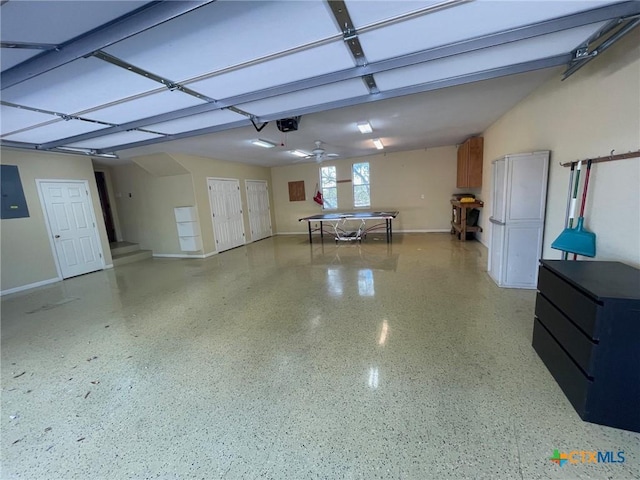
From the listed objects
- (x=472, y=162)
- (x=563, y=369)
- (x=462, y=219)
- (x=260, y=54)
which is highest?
(x=260, y=54)

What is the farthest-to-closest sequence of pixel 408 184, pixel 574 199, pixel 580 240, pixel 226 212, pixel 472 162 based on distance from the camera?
pixel 408 184, pixel 226 212, pixel 472 162, pixel 574 199, pixel 580 240

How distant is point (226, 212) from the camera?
734 centimetres

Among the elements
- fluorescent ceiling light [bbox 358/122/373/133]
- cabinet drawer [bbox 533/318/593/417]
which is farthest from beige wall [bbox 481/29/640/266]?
fluorescent ceiling light [bbox 358/122/373/133]

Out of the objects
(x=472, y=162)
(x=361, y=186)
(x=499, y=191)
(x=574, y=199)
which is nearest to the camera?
(x=574, y=199)

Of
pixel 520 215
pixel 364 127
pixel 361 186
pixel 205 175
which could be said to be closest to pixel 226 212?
pixel 205 175

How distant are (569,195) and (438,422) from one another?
260cm

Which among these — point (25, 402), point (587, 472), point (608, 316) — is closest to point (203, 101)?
point (25, 402)

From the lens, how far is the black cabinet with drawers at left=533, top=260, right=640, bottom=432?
4.60ft

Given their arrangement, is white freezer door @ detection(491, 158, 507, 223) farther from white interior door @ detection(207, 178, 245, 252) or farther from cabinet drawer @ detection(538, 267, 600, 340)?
white interior door @ detection(207, 178, 245, 252)

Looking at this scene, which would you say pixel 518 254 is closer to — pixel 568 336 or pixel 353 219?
pixel 568 336

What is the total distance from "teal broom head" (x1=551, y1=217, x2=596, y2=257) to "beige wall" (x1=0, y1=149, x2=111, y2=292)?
7.85m

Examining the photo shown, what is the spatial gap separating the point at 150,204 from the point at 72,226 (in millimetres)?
1797

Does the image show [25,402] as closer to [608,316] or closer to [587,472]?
[587,472]

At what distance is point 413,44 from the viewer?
1.87 meters
